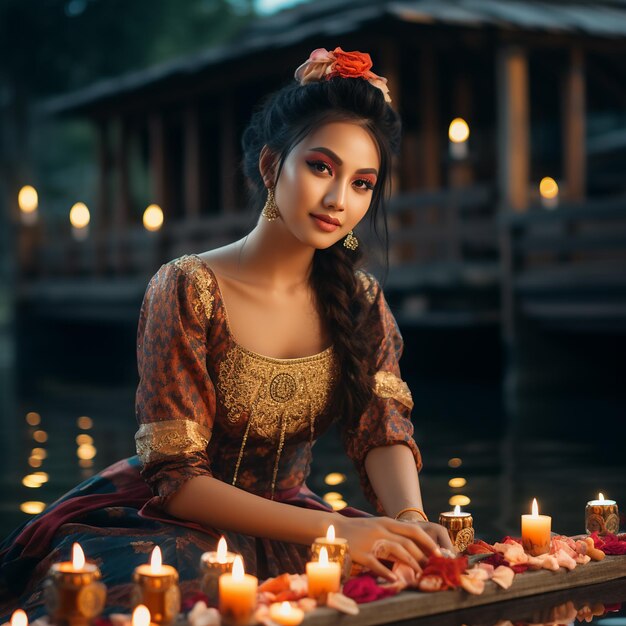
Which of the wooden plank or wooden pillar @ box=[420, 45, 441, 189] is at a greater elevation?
wooden pillar @ box=[420, 45, 441, 189]

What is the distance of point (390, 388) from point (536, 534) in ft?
2.12

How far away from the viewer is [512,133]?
Answer: 11242 mm

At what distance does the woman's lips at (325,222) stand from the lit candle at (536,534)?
3.25 ft

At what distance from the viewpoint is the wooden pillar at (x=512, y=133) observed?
441 inches

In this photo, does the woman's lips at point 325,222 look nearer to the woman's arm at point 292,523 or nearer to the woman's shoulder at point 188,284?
the woman's shoulder at point 188,284

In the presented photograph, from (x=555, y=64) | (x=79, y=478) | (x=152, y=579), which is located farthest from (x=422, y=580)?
(x=555, y=64)

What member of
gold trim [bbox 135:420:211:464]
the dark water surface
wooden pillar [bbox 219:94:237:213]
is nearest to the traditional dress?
gold trim [bbox 135:420:211:464]

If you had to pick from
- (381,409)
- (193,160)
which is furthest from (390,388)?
(193,160)

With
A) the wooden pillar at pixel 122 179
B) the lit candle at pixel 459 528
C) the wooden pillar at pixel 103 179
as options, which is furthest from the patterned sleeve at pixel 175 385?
the wooden pillar at pixel 103 179

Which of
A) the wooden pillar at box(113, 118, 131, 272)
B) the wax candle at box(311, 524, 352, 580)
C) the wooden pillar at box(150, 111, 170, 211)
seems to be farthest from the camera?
the wooden pillar at box(113, 118, 131, 272)

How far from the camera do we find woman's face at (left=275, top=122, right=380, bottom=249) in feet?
11.2

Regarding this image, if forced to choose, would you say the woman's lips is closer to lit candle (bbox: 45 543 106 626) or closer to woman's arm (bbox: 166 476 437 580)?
woman's arm (bbox: 166 476 437 580)

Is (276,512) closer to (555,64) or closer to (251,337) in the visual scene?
(251,337)

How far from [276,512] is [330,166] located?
1.01 metres
